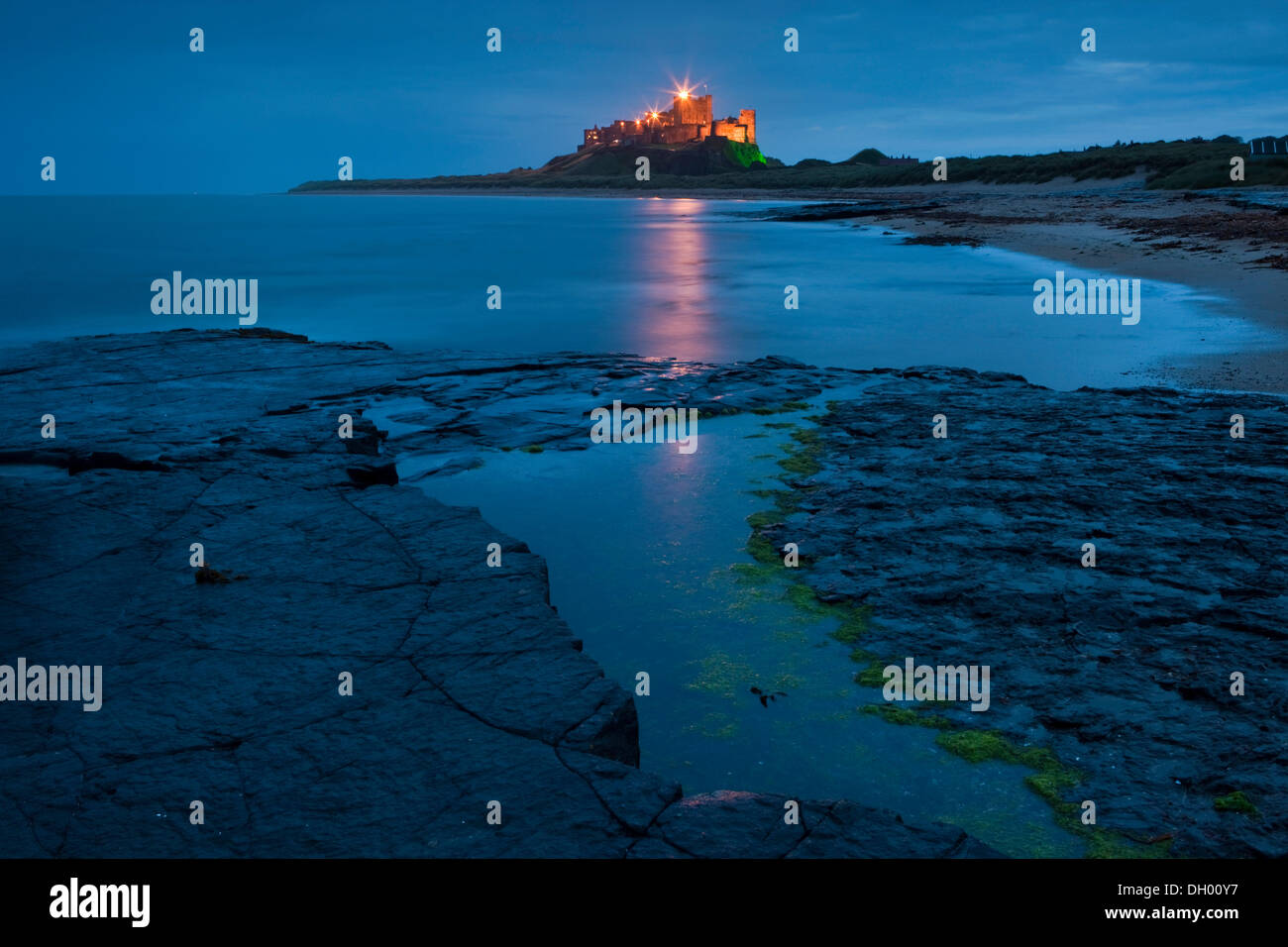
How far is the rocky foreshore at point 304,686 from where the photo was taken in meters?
2.76

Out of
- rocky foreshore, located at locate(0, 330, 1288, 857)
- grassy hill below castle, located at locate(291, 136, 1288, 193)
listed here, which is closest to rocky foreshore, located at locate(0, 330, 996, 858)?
rocky foreshore, located at locate(0, 330, 1288, 857)

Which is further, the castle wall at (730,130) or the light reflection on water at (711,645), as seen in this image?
the castle wall at (730,130)

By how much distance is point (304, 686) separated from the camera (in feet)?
11.6

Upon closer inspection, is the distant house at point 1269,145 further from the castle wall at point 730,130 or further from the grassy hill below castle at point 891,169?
the castle wall at point 730,130

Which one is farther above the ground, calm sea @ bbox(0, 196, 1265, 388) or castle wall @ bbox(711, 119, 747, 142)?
castle wall @ bbox(711, 119, 747, 142)

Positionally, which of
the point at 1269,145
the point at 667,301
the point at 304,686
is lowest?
the point at 304,686

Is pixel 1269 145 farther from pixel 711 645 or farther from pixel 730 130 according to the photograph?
pixel 730 130

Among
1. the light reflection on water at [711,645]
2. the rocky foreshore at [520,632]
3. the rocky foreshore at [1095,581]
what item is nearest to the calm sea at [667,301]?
the rocky foreshore at [1095,581]

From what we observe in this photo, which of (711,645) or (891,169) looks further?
(891,169)

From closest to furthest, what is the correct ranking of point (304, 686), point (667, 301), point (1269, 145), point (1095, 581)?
point (304, 686) < point (1095, 581) < point (667, 301) < point (1269, 145)

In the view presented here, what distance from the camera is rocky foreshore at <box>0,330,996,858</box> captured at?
9.07 ft

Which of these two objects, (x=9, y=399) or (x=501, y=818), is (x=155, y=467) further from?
(x=501, y=818)

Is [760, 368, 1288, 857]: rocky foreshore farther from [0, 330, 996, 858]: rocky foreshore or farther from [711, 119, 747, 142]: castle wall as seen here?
[711, 119, 747, 142]: castle wall

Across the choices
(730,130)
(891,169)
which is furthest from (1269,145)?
(730,130)
